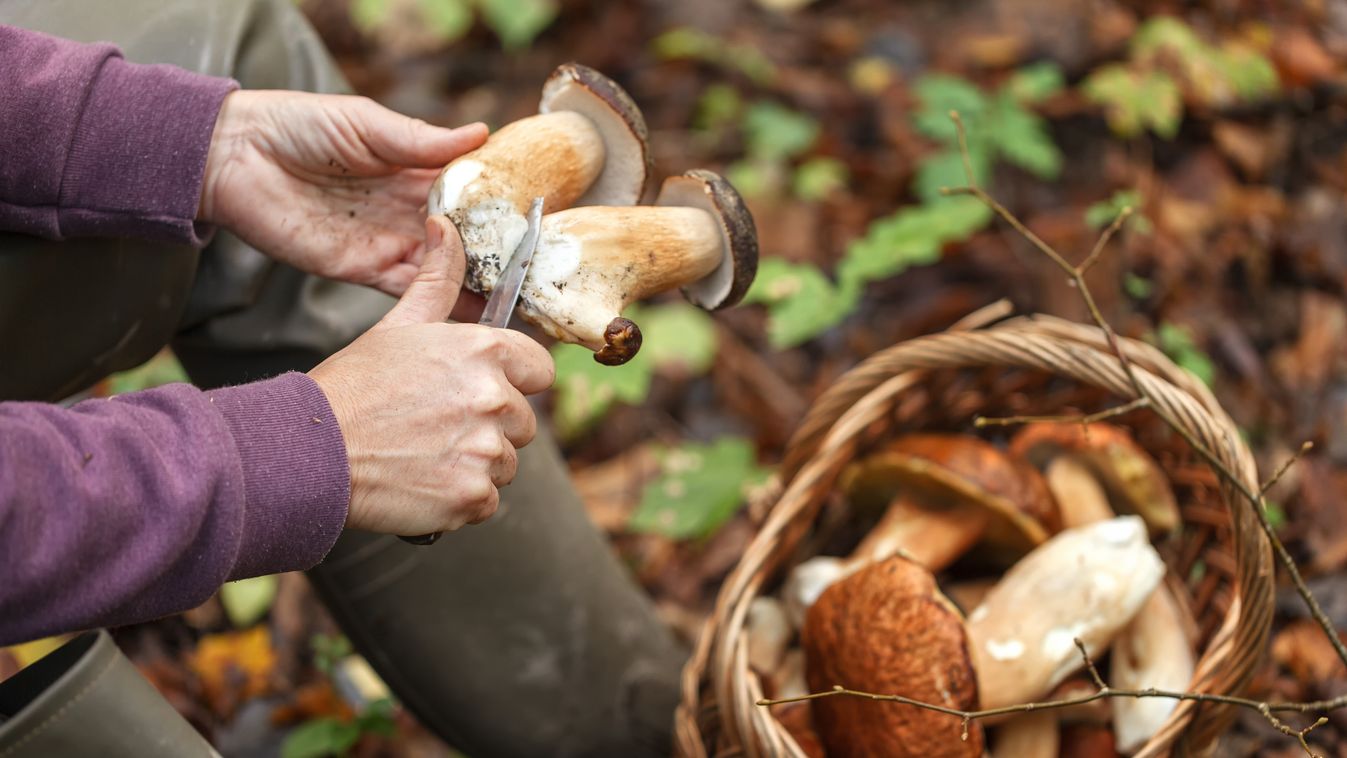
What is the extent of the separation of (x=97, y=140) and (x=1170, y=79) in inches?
108

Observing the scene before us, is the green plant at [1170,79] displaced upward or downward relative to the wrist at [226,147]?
downward

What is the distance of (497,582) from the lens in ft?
5.61

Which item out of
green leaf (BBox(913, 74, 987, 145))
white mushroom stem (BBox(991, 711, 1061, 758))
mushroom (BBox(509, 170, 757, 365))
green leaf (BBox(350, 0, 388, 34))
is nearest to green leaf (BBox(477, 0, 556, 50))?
green leaf (BBox(350, 0, 388, 34))

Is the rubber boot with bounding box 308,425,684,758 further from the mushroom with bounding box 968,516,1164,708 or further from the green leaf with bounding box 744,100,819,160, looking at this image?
the green leaf with bounding box 744,100,819,160

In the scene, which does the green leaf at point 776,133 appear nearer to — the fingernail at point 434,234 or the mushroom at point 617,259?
the mushroom at point 617,259

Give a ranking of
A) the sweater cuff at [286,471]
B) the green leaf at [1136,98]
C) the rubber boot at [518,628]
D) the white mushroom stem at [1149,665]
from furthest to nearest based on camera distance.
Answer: the green leaf at [1136,98], the rubber boot at [518,628], the white mushroom stem at [1149,665], the sweater cuff at [286,471]

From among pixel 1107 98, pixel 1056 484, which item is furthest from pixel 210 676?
pixel 1107 98

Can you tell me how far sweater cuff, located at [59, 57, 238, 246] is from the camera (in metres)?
1.33

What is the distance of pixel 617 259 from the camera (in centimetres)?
136

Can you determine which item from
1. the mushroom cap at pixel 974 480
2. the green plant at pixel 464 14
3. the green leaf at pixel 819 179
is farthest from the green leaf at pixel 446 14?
the mushroom cap at pixel 974 480

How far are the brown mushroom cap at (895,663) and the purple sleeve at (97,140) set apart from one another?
1.05 metres

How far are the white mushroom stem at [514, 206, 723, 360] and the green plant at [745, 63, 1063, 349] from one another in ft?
2.66

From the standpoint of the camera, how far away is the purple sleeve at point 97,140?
130 cm

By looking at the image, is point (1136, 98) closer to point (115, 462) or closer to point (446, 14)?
point (446, 14)
